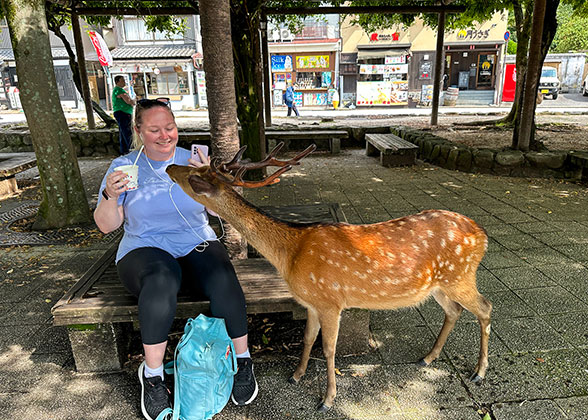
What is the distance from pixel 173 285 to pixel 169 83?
2678 cm

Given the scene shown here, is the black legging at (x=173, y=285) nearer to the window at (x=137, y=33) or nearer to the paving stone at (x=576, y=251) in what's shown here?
the paving stone at (x=576, y=251)

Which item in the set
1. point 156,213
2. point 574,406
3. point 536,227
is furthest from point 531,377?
point 536,227

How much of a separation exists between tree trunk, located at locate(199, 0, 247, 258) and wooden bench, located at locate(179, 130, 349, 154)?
6.75 metres

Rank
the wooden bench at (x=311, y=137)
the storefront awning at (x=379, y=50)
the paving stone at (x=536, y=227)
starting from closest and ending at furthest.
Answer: the paving stone at (x=536, y=227) < the wooden bench at (x=311, y=137) < the storefront awning at (x=379, y=50)

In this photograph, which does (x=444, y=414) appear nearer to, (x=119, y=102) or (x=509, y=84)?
(x=119, y=102)

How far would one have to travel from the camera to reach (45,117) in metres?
5.10

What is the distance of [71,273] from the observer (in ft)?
13.6

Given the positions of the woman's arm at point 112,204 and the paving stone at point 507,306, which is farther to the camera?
the paving stone at point 507,306

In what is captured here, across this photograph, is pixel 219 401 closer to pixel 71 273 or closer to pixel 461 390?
pixel 461 390

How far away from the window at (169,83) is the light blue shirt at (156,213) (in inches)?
1010

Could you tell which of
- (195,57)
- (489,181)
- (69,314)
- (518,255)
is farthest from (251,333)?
(195,57)

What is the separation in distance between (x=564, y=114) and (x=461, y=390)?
1863cm

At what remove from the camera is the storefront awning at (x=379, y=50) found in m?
25.5

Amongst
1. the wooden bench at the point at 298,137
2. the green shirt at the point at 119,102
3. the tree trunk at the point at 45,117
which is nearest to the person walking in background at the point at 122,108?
the green shirt at the point at 119,102
